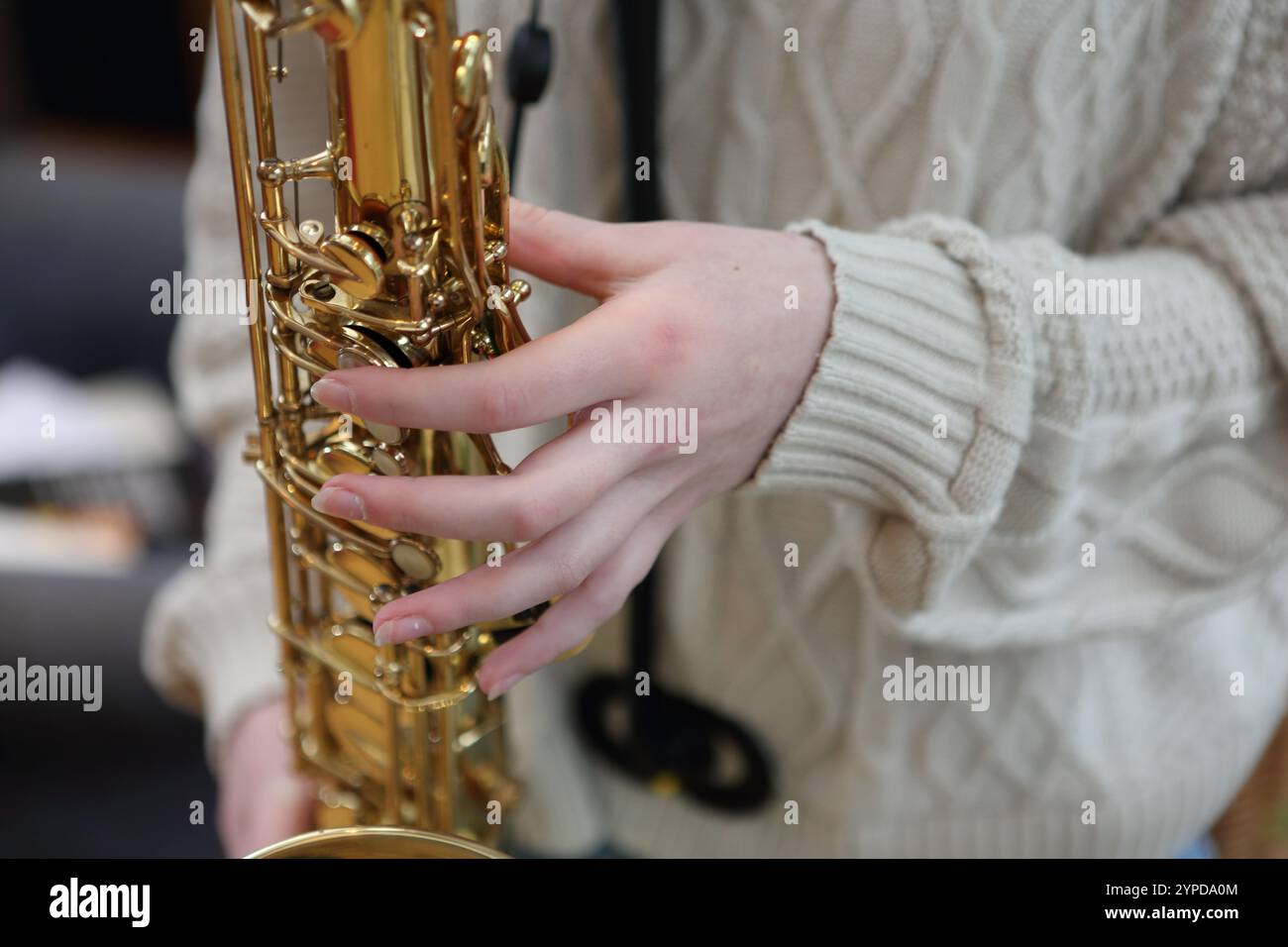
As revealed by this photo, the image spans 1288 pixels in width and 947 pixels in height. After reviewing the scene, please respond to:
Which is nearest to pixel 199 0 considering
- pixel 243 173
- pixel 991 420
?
pixel 243 173

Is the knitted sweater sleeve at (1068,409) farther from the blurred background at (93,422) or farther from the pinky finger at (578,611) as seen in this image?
the blurred background at (93,422)

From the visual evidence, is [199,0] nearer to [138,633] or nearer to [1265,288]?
[138,633]

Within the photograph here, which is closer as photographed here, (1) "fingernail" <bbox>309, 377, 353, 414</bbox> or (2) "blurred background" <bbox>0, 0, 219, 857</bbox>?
(1) "fingernail" <bbox>309, 377, 353, 414</bbox>

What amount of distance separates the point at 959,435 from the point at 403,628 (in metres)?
0.29

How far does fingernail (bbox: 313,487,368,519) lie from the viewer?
0.40 metres

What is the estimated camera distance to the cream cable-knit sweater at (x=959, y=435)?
515 mm

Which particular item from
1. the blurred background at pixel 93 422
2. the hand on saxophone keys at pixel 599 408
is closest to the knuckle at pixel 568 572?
the hand on saxophone keys at pixel 599 408

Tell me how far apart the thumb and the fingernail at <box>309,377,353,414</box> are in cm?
11

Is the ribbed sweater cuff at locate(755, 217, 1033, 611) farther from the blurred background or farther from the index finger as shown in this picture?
the blurred background

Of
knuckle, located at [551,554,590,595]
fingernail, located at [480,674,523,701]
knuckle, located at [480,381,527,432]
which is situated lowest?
fingernail, located at [480,674,523,701]

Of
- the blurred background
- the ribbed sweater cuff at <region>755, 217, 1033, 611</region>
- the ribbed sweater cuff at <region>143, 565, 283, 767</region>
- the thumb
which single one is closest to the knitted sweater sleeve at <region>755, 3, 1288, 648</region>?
the ribbed sweater cuff at <region>755, 217, 1033, 611</region>

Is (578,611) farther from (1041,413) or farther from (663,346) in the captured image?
(1041,413)

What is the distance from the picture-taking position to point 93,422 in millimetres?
1759

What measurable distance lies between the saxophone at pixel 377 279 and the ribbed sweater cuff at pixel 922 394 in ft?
0.51
